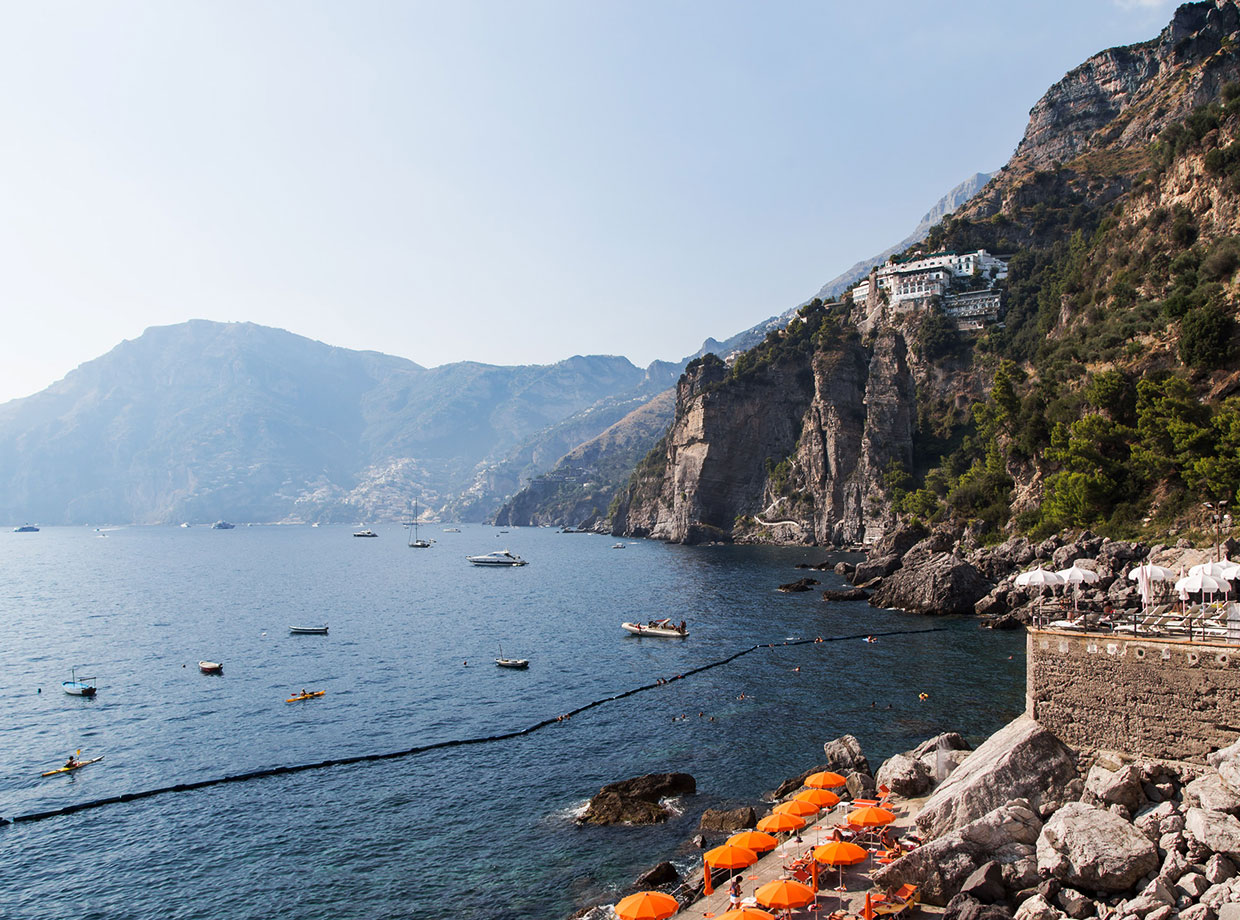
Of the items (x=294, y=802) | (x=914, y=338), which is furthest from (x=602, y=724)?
(x=914, y=338)

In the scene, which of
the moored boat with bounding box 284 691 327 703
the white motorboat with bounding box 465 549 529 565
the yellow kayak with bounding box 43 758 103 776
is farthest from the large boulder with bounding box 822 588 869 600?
the white motorboat with bounding box 465 549 529 565

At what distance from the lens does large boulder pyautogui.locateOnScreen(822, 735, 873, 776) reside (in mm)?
32250

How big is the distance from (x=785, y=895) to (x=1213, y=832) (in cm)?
962

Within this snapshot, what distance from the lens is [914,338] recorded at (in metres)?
148

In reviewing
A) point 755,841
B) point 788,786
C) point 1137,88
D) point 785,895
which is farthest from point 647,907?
point 1137,88

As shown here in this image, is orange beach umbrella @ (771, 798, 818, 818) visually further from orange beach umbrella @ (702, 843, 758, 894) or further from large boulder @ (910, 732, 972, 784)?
large boulder @ (910, 732, 972, 784)

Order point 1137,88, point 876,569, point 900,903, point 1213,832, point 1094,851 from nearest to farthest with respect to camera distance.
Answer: point 1213,832
point 1094,851
point 900,903
point 876,569
point 1137,88

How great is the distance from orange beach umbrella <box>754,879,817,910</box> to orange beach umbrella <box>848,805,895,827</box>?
153 inches

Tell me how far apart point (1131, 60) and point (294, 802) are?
204983 millimetres

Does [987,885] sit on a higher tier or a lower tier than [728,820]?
higher

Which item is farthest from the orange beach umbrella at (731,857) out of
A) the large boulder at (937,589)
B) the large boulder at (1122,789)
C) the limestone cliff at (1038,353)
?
the limestone cliff at (1038,353)

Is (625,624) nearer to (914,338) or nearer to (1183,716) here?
(1183,716)

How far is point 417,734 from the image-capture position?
41.9 m

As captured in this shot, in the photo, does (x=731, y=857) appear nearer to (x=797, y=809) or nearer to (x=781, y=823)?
(x=781, y=823)
